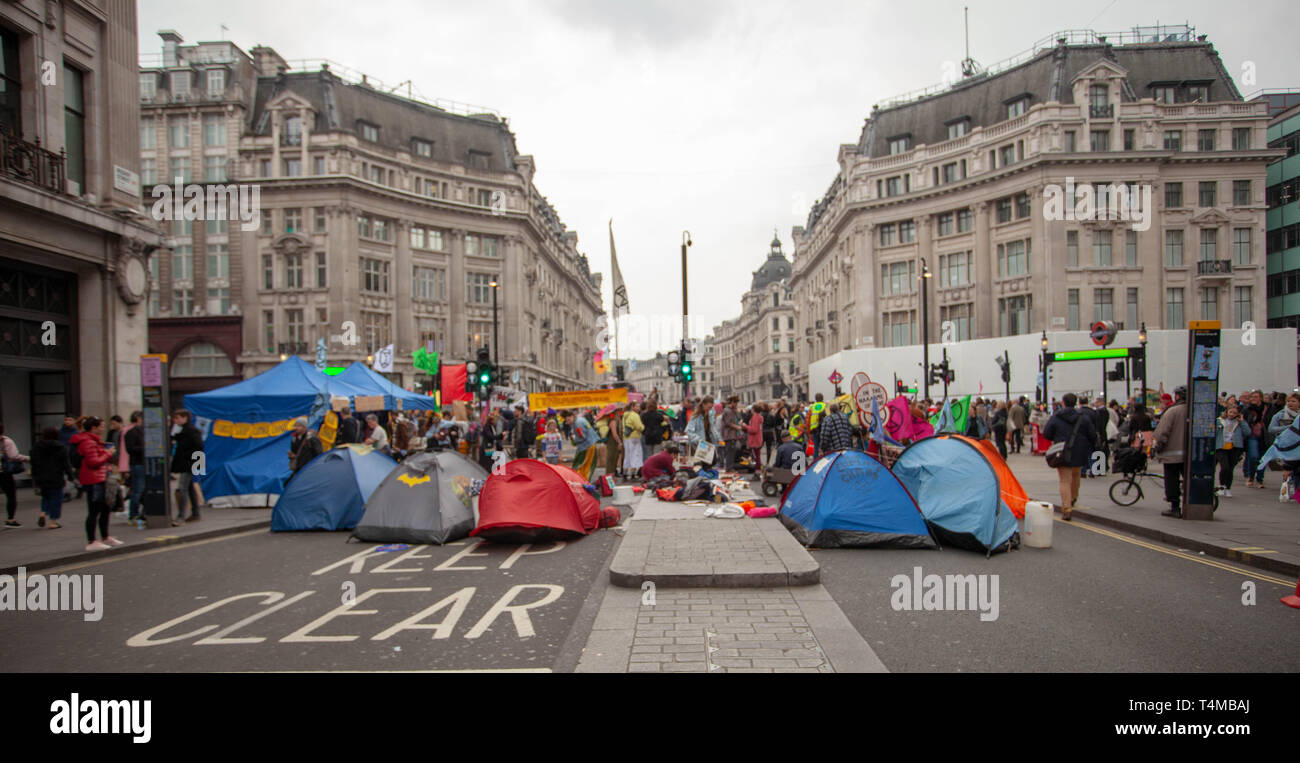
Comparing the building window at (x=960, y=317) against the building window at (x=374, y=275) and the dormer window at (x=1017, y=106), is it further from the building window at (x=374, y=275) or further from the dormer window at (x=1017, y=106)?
the building window at (x=374, y=275)

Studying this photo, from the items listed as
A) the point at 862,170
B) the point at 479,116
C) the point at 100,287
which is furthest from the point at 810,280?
the point at 100,287

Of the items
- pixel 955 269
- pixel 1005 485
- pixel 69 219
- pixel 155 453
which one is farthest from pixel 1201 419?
pixel 955 269

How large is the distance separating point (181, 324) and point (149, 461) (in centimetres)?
3983

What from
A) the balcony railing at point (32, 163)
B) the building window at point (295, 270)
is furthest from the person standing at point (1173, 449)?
the building window at point (295, 270)

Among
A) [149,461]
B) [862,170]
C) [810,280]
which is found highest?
[862,170]

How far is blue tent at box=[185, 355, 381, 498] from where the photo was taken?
1395 centimetres

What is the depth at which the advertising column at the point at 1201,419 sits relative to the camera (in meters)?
10.2

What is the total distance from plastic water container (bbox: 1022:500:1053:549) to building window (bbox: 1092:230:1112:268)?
43.5m

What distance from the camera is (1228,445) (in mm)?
13984

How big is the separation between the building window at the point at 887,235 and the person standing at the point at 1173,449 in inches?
1752

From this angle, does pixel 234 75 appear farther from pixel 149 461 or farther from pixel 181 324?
pixel 149 461

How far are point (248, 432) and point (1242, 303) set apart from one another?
53967mm

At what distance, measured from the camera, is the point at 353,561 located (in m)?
8.59
